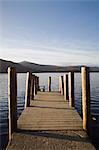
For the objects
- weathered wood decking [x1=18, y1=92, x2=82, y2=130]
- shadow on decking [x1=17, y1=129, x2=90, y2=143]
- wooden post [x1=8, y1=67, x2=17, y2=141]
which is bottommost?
shadow on decking [x1=17, y1=129, x2=90, y2=143]

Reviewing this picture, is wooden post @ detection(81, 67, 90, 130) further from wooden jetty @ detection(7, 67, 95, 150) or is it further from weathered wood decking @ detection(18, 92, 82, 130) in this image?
weathered wood decking @ detection(18, 92, 82, 130)

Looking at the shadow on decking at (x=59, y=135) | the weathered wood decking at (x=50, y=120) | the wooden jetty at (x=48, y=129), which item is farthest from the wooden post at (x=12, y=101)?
the weathered wood decking at (x=50, y=120)

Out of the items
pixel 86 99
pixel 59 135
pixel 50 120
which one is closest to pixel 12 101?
pixel 59 135

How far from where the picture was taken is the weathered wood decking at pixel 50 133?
21.7 ft

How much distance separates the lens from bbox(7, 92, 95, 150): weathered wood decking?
21.7 feet

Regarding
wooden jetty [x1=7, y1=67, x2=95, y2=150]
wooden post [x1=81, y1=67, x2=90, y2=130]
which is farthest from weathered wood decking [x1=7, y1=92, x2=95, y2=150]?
wooden post [x1=81, y1=67, x2=90, y2=130]

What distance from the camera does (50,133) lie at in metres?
7.61

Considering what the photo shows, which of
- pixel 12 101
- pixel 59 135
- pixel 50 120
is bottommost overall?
pixel 59 135

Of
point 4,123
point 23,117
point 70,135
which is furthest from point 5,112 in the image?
point 70,135

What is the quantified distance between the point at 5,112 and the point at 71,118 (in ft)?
29.7

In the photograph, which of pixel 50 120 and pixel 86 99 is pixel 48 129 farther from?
pixel 86 99

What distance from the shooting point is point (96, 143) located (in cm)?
1084

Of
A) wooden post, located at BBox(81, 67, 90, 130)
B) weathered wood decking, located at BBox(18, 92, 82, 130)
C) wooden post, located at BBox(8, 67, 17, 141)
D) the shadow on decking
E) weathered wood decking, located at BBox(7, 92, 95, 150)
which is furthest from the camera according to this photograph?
weathered wood decking, located at BBox(18, 92, 82, 130)

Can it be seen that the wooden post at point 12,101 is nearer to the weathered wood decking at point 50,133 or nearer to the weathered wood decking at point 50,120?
the weathered wood decking at point 50,133
